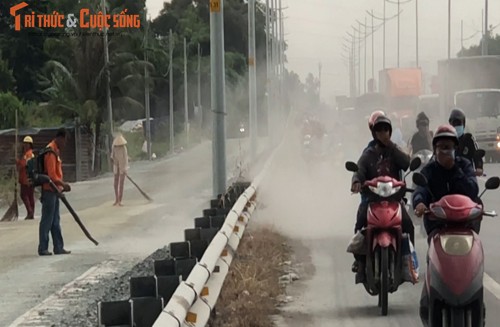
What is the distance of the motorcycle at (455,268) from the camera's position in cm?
762

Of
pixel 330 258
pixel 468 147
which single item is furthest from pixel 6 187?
pixel 468 147

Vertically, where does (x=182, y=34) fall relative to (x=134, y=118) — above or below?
above

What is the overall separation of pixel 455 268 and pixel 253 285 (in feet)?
13.6

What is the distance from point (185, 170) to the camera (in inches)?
1960

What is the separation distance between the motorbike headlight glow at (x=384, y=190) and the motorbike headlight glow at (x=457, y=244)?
230 centimetres

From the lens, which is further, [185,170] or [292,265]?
[185,170]

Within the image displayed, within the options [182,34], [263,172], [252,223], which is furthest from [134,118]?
[252,223]

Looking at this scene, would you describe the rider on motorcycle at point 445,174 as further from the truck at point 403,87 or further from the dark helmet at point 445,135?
the truck at point 403,87

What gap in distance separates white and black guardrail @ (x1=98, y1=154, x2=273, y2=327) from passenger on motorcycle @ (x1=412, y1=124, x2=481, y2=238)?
176cm

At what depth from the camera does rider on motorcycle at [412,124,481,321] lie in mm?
8477

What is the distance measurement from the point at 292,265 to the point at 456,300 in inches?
264

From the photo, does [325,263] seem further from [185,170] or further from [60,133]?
[185,170]

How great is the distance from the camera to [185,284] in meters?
7.43

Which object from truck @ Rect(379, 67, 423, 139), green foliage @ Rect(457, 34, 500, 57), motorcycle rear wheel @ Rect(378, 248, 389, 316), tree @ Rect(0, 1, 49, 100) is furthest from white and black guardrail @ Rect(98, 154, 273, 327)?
green foliage @ Rect(457, 34, 500, 57)
